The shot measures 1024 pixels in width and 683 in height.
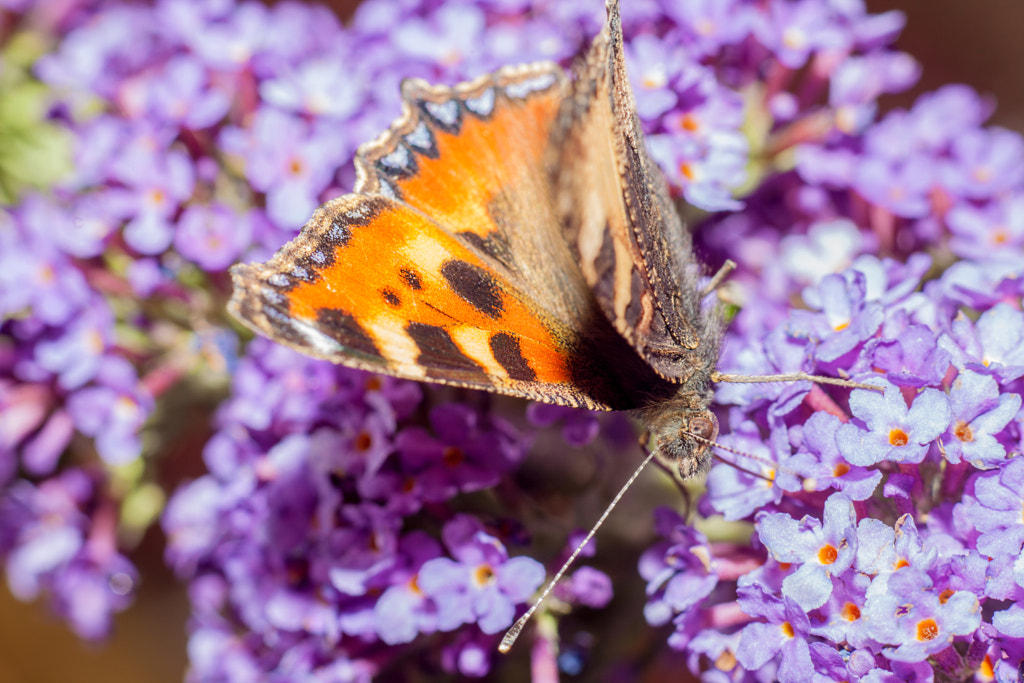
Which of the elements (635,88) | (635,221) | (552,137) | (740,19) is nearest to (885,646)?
(635,221)

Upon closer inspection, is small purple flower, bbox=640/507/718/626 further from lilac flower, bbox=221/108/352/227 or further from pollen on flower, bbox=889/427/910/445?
lilac flower, bbox=221/108/352/227

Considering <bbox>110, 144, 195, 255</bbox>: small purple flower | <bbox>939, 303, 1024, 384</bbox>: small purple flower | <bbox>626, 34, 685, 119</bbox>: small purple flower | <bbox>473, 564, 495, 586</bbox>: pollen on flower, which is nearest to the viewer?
<bbox>939, 303, 1024, 384</bbox>: small purple flower

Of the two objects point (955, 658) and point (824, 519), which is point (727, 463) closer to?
point (824, 519)

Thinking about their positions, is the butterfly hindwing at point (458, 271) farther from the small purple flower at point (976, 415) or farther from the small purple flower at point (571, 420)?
the small purple flower at point (976, 415)

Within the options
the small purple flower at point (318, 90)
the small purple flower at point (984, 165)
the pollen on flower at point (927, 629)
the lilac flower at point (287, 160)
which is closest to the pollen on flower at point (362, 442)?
the lilac flower at point (287, 160)

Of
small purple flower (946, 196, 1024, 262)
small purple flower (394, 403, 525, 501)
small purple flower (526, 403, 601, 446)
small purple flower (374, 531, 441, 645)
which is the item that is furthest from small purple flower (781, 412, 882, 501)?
small purple flower (946, 196, 1024, 262)
